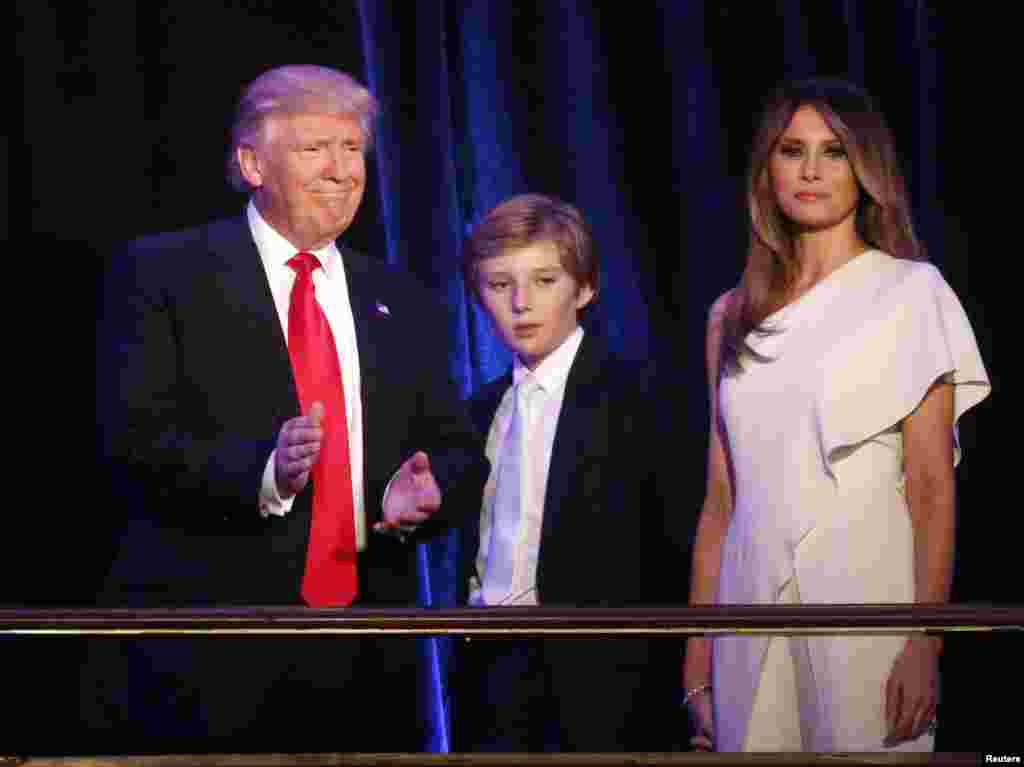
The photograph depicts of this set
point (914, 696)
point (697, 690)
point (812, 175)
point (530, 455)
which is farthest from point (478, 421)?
point (914, 696)

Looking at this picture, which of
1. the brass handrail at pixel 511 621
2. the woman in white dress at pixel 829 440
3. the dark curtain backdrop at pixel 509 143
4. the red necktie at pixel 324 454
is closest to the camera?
the brass handrail at pixel 511 621

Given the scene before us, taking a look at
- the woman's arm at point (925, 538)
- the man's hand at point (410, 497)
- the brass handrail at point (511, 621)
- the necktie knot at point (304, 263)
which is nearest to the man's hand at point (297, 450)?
the man's hand at point (410, 497)

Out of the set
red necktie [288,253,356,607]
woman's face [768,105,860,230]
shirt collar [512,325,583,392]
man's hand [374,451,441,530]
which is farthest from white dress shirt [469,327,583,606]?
woman's face [768,105,860,230]

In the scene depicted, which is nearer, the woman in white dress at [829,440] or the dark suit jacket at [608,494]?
the woman in white dress at [829,440]

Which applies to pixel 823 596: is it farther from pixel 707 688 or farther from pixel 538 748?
pixel 538 748

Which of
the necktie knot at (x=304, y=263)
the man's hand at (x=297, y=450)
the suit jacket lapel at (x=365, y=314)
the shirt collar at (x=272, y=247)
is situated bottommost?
the man's hand at (x=297, y=450)

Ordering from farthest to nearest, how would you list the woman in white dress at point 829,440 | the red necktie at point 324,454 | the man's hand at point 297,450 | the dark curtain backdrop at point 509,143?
the dark curtain backdrop at point 509,143
the red necktie at point 324,454
the woman in white dress at point 829,440
the man's hand at point 297,450

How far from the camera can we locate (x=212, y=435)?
2.73 m

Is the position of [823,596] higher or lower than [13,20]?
lower

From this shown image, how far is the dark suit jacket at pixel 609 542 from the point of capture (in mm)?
2812

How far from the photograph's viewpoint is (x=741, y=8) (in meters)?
2.99

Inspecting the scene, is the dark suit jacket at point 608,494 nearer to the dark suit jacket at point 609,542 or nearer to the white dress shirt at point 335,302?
the dark suit jacket at point 609,542

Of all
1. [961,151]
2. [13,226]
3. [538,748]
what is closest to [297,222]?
[13,226]

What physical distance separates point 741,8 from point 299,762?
1711 millimetres
